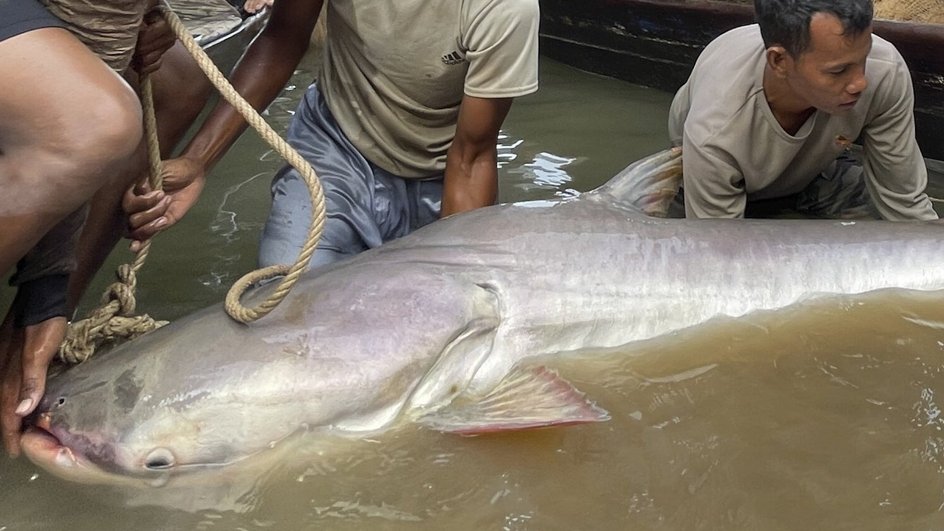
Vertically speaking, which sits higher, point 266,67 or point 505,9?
point 505,9

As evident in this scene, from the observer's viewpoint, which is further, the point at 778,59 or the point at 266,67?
the point at 266,67

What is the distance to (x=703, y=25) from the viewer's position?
185 inches

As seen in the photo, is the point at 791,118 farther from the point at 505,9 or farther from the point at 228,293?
the point at 228,293

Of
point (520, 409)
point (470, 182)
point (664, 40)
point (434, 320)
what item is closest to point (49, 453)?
point (434, 320)

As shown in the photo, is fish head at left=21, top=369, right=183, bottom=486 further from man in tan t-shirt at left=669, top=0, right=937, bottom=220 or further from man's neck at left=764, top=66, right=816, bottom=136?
man's neck at left=764, top=66, right=816, bottom=136

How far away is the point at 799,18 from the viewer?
8.46ft

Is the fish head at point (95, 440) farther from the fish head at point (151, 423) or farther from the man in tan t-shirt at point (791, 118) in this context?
the man in tan t-shirt at point (791, 118)

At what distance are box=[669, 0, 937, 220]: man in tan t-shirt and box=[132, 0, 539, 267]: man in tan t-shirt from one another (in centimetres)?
58

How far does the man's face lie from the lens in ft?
8.38

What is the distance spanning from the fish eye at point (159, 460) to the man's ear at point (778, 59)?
185cm

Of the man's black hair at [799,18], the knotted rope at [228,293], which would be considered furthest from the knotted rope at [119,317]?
the man's black hair at [799,18]

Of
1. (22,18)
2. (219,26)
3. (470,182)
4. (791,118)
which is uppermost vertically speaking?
(22,18)

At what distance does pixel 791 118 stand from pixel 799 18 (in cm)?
35

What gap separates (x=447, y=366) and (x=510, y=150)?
231cm
